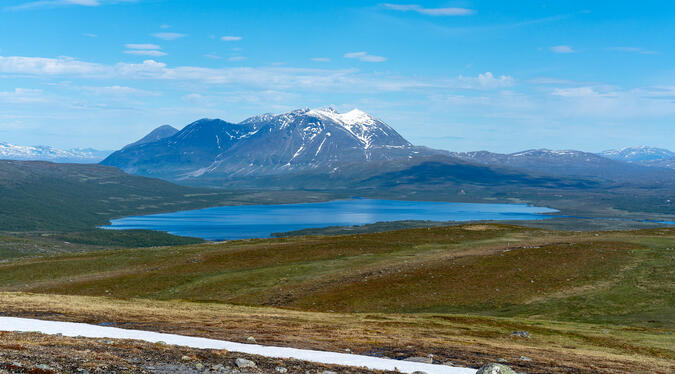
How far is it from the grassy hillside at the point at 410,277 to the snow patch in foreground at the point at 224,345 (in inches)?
1015

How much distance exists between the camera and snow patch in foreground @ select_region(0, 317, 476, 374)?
23219 mm

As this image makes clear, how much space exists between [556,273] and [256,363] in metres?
48.1

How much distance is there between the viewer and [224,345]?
86.0 ft

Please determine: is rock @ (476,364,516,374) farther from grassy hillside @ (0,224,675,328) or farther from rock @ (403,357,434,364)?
grassy hillside @ (0,224,675,328)

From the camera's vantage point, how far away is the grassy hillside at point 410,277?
52.4 m

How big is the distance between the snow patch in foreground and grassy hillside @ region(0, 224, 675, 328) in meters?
25.8

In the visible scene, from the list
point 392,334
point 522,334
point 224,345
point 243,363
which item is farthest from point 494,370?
point 522,334

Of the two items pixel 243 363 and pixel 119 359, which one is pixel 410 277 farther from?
pixel 119 359

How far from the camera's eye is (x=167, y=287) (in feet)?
211

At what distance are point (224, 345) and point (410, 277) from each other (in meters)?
37.6

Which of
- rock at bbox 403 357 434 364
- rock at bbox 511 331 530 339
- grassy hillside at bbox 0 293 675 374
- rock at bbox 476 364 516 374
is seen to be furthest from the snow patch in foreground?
rock at bbox 511 331 530 339

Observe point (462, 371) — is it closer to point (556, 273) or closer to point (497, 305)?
point (497, 305)

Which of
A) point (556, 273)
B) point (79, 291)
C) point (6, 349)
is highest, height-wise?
point (6, 349)

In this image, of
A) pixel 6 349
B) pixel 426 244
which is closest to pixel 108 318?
pixel 6 349
